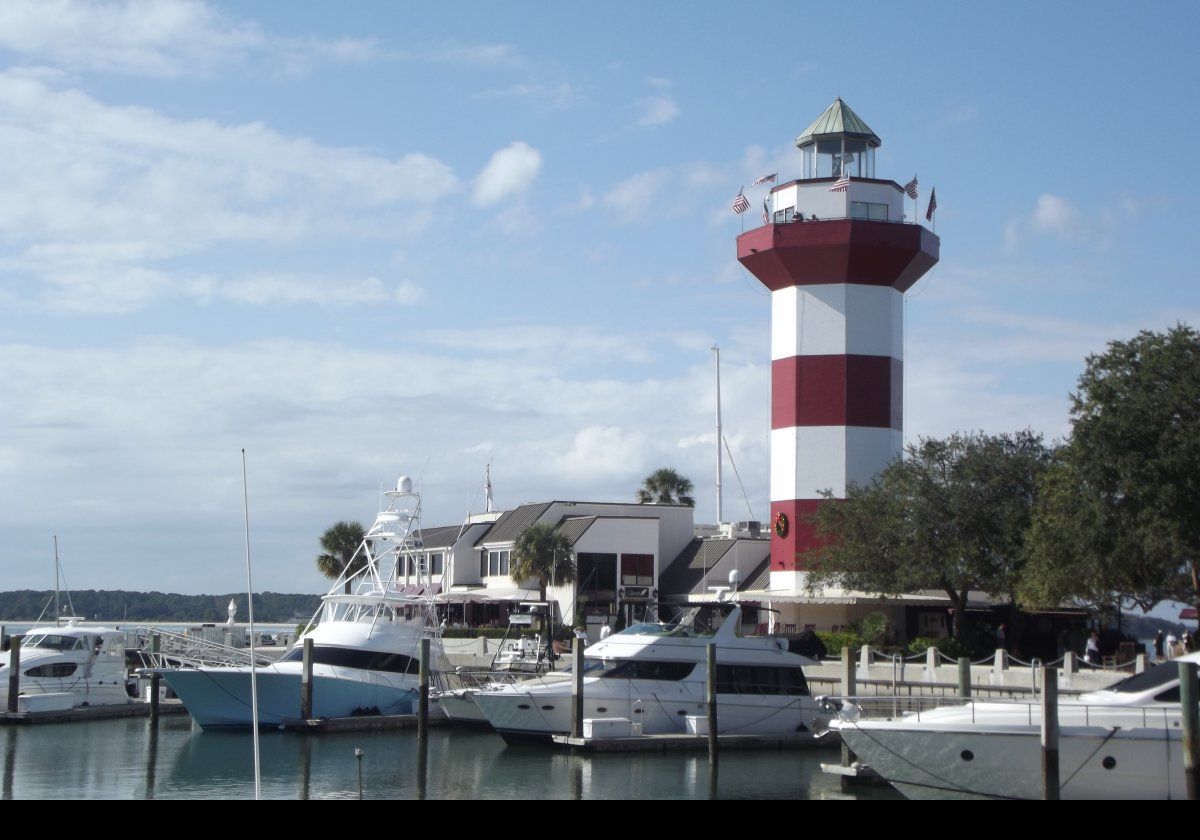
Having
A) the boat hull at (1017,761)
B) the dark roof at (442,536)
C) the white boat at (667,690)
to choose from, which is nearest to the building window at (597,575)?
the dark roof at (442,536)

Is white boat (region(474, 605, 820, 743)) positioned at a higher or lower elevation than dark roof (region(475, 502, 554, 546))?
lower

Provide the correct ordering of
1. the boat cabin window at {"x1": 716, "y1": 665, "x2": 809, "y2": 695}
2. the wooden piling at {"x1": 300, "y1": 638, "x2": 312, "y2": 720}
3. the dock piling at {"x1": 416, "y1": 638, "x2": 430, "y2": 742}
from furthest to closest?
the wooden piling at {"x1": 300, "y1": 638, "x2": 312, "y2": 720} → the boat cabin window at {"x1": 716, "y1": 665, "x2": 809, "y2": 695} → the dock piling at {"x1": 416, "y1": 638, "x2": 430, "y2": 742}

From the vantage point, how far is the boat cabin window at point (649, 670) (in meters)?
31.5

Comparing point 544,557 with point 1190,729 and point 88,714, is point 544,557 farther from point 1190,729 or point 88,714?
point 1190,729

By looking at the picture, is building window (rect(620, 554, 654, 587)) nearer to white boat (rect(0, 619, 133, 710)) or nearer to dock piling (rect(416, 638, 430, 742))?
white boat (rect(0, 619, 133, 710))

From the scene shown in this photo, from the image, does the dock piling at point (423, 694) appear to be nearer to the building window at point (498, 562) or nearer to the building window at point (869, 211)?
the building window at point (869, 211)

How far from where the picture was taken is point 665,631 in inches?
1273

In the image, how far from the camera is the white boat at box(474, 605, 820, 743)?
31188 millimetres

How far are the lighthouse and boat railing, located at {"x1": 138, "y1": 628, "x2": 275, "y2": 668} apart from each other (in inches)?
759

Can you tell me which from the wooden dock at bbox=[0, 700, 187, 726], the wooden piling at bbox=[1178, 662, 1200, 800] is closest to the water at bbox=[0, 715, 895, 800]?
the wooden dock at bbox=[0, 700, 187, 726]

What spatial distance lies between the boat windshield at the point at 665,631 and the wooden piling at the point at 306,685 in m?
9.01

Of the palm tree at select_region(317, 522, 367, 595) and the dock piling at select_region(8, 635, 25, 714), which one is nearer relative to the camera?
the dock piling at select_region(8, 635, 25, 714)
